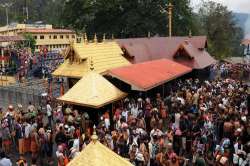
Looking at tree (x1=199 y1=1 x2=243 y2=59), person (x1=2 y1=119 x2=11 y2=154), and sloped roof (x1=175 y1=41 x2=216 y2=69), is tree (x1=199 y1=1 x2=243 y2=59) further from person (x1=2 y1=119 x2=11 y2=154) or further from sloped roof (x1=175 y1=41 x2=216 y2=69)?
person (x1=2 y1=119 x2=11 y2=154)

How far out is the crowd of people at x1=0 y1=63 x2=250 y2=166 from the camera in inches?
506

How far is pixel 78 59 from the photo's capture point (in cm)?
2405

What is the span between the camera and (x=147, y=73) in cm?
2266

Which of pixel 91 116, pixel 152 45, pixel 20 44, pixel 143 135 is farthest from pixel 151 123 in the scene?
pixel 20 44

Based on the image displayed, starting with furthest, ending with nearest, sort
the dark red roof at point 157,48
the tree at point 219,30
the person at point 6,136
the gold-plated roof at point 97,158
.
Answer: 1. the tree at point 219,30
2. the dark red roof at point 157,48
3. the person at point 6,136
4. the gold-plated roof at point 97,158

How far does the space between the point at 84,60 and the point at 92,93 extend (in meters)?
4.96

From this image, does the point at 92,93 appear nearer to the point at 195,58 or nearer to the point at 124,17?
the point at 195,58

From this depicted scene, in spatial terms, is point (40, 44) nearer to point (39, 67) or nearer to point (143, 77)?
point (39, 67)

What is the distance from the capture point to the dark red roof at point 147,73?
20.4m

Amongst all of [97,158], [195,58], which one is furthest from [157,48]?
[97,158]

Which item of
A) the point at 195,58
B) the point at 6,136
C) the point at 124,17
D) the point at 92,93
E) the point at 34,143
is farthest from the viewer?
the point at 124,17

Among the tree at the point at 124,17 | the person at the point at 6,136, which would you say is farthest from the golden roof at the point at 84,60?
the tree at the point at 124,17

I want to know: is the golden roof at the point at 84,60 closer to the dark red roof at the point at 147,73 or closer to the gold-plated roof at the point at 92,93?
the dark red roof at the point at 147,73

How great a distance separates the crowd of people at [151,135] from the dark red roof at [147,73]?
6.90 feet
